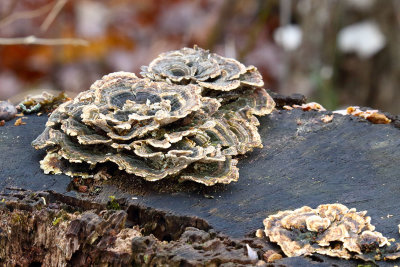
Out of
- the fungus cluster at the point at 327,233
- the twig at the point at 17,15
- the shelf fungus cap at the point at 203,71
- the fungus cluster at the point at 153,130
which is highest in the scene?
the twig at the point at 17,15

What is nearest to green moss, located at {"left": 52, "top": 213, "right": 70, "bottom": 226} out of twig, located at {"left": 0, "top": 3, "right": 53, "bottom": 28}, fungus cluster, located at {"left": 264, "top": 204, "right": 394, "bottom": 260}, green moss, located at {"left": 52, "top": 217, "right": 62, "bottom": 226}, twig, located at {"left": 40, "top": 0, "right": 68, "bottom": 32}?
green moss, located at {"left": 52, "top": 217, "right": 62, "bottom": 226}

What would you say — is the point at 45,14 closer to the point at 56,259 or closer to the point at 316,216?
the point at 56,259

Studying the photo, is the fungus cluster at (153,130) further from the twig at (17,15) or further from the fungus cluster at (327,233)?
the twig at (17,15)

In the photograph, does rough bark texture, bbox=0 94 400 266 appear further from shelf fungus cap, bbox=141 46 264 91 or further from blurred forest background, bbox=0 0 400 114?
blurred forest background, bbox=0 0 400 114

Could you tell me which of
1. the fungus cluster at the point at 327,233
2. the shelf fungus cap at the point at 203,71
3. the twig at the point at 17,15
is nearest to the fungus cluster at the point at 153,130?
the shelf fungus cap at the point at 203,71

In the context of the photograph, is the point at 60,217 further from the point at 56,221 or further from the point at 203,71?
the point at 203,71

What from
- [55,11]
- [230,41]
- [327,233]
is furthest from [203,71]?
[230,41]

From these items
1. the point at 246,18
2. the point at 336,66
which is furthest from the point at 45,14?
the point at 336,66
